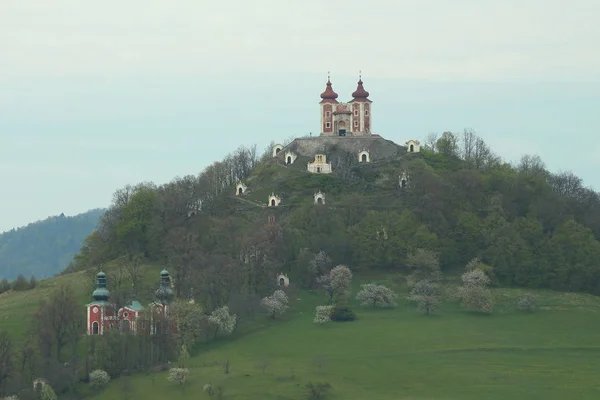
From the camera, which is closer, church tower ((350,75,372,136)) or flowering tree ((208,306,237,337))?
flowering tree ((208,306,237,337))

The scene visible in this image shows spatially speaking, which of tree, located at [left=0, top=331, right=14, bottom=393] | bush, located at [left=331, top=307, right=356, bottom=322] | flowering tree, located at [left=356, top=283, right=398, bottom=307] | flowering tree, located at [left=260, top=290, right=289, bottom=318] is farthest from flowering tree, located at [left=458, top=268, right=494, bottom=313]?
tree, located at [left=0, top=331, right=14, bottom=393]

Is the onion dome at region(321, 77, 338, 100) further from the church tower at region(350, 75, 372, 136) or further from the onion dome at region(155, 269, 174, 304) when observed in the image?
the onion dome at region(155, 269, 174, 304)

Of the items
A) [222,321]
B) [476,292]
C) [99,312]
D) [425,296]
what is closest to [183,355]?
[222,321]

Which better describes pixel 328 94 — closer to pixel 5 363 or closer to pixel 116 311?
pixel 116 311

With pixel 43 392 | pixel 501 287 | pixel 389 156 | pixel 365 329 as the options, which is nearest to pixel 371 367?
pixel 365 329

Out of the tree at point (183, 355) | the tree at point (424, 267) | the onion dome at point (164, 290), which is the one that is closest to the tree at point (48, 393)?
the tree at point (183, 355)

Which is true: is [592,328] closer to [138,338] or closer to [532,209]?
[532,209]
